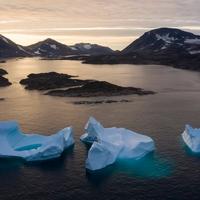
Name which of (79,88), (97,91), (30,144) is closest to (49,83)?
(79,88)

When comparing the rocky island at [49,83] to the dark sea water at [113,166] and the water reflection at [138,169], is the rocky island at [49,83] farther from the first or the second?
the water reflection at [138,169]

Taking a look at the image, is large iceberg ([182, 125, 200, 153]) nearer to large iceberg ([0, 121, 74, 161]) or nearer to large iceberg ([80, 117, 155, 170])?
large iceberg ([80, 117, 155, 170])

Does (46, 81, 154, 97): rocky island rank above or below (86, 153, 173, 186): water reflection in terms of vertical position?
below

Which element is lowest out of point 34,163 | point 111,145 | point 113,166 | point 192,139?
point 34,163

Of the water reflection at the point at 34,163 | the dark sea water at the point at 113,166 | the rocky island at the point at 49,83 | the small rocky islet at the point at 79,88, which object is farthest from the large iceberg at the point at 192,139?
the rocky island at the point at 49,83

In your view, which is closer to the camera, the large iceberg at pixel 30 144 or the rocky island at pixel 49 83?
the large iceberg at pixel 30 144

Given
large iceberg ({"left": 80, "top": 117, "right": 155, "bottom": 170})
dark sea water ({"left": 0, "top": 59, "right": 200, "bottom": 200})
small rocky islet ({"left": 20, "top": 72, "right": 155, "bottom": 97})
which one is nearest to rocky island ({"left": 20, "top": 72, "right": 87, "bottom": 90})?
small rocky islet ({"left": 20, "top": 72, "right": 155, "bottom": 97})

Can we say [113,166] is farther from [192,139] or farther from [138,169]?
[192,139]
